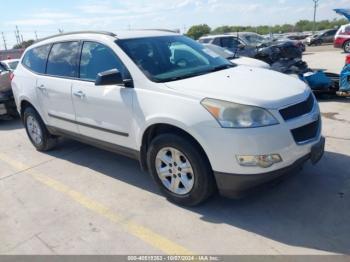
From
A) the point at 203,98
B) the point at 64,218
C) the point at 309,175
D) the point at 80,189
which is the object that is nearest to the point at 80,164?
the point at 80,189

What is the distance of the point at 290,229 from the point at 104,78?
235 centimetres

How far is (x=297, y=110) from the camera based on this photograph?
3379 millimetres

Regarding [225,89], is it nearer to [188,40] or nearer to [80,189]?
[188,40]

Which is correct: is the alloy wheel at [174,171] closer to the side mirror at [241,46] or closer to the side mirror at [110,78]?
the side mirror at [110,78]

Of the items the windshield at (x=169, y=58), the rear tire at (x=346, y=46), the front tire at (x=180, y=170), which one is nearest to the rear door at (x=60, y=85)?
the windshield at (x=169, y=58)

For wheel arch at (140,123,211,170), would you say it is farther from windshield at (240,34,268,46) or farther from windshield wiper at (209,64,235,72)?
windshield at (240,34,268,46)

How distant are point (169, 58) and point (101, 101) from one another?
95cm

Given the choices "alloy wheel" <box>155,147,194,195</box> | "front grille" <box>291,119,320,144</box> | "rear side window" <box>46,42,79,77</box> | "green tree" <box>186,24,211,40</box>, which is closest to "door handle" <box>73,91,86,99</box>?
"rear side window" <box>46,42,79,77</box>

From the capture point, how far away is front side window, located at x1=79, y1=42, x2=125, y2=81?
4.11 metres

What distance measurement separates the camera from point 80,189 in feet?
14.5

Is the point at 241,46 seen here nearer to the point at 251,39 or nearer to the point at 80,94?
the point at 251,39

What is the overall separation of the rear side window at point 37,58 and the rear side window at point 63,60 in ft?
0.58

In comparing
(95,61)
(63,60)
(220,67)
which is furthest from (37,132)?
(220,67)

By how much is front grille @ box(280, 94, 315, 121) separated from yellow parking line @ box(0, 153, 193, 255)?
1.49 meters
